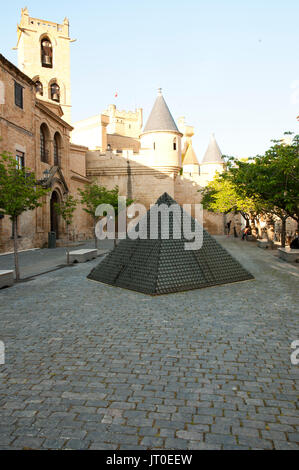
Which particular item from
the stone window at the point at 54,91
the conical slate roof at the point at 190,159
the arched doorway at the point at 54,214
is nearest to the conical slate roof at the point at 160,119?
the stone window at the point at 54,91

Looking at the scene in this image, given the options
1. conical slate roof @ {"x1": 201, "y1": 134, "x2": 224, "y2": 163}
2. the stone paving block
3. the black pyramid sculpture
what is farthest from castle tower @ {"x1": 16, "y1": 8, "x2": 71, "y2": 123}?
the stone paving block

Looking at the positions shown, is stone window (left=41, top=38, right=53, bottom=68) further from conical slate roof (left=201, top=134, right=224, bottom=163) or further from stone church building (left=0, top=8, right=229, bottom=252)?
conical slate roof (left=201, top=134, right=224, bottom=163)

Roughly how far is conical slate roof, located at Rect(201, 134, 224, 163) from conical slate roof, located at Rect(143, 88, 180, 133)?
8874 millimetres

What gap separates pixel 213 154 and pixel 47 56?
22.3 m

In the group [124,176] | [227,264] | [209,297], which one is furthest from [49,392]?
[124,176]

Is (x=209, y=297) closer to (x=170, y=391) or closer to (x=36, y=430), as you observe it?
(x=170, y=391)

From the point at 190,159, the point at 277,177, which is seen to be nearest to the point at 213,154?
the point at 190,159

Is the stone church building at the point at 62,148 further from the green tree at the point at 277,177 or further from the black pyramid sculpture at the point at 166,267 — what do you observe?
the green tree at the point at 277,177

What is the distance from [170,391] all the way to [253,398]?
3.06 feet

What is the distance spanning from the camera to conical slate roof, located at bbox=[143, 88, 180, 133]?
34.7 metres

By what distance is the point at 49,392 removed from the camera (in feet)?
12.8

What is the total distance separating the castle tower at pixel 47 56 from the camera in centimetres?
3534

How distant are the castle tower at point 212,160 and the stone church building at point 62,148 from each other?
0.41 ft
